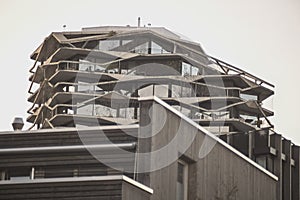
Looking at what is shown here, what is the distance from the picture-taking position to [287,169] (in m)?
41.1

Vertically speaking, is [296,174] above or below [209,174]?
below

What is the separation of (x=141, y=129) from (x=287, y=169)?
76.6 feet

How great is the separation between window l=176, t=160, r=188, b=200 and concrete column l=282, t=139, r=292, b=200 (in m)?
19.7

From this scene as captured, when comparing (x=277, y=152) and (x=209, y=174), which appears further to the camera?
(x=277, y=152)

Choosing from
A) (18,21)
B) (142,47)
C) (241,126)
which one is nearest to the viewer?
(18,21)

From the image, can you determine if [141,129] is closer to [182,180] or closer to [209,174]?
[182,180]

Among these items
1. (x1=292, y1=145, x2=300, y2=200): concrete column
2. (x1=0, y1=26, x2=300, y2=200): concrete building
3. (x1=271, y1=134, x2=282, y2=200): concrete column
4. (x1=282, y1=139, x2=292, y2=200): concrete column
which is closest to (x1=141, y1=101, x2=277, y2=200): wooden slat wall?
(x1=0, y1=26, x2=300, y2=200): concrete building

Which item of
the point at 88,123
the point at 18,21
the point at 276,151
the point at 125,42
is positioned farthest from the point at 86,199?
the point at 125,42

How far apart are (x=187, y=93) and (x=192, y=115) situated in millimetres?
7139

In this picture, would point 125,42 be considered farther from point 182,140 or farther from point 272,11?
point 182,140

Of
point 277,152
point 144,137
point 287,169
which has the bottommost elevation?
point 287,169

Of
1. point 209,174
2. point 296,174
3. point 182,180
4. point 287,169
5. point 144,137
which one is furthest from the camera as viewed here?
point 296,174

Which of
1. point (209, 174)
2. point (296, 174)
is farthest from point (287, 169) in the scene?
point (209, 174)

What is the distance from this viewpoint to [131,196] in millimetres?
17156
